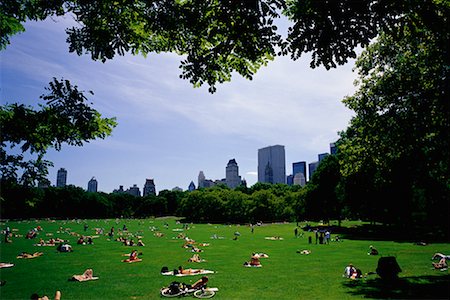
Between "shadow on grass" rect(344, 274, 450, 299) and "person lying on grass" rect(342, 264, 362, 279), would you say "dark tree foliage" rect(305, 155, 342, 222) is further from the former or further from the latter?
"shadow on grass" rect(344, 274, 450, 299)

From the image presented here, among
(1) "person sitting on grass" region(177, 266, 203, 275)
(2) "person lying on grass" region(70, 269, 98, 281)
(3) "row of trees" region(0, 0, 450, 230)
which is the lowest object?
(2) "person lying on grass" region(70, 269, 98, 281)

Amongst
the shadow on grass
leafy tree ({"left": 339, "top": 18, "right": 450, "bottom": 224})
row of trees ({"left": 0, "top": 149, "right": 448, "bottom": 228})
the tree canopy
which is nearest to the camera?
the tree canopy

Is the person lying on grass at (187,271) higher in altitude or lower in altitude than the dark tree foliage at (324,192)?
lower

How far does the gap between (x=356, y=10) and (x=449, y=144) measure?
1477 centimetres

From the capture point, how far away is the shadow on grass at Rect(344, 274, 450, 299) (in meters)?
14.4

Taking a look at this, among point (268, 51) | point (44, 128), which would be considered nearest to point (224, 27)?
point (268, 51)

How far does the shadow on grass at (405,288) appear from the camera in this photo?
14379 millimetres

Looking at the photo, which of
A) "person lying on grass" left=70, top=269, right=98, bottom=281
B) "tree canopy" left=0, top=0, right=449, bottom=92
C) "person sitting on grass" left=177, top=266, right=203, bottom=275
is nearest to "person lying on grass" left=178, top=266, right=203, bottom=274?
"person sitting on grass" left=177, top=266, right=203, bottom=275

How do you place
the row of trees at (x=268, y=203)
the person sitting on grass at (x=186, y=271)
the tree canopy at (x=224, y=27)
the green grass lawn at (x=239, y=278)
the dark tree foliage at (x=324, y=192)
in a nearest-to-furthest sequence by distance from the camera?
the tree canopy at (x=224, y=27)
the green grass lawn at (x=239, y=278)
the person sitting on grass at (x=186, y=271)
the row of trees at (x=268, y=203)
the dark tree foliage at (x=324, y=192)

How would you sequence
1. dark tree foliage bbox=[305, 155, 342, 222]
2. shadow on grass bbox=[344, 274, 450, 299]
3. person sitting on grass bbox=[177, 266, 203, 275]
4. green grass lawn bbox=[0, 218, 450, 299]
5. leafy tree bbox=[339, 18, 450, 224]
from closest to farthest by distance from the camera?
shadow on grass bbox=[344, 274, 450, 299] < green grass lawn bbox=[0, 218, 450, 299] < leafy tree bbox=[339, 18, 450, 224] < person sitting on grass bbox=[177, 266, 203, 275] < dark tree foliage bbox=[305, 155, 342, 222]

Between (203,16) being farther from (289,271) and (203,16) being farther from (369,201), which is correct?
(369,201)

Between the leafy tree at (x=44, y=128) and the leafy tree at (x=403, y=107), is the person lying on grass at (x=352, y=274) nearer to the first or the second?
the leafy tree at (x=403, y=107)

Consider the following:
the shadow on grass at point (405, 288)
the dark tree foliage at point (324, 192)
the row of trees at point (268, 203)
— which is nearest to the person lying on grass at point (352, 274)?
the shadow on grass at point (405, 288)

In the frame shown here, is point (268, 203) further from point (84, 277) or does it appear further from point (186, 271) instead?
point (84, 277)
